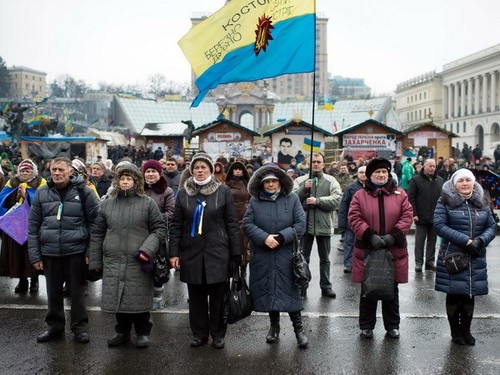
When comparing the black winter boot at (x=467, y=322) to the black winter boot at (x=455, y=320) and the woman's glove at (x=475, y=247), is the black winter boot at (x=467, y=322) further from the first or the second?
the woman's glove at (x=475, y=247)

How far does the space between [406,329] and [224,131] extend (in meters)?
19.1

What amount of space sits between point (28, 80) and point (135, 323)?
158 metres

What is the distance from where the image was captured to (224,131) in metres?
24.9

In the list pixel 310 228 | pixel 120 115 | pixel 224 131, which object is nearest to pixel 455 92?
pixel 120 115

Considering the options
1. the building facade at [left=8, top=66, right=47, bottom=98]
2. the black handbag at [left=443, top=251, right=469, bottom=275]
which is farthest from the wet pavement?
the building facade at [left=8, top=66, right=47, bottom=98]

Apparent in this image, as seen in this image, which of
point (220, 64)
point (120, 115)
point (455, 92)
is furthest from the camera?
point (455, 92)

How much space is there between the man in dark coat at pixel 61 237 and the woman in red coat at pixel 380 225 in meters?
2.65

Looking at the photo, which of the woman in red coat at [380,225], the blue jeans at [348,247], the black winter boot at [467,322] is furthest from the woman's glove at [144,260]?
the blue jeans at [348,247]

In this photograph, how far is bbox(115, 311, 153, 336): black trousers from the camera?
5.91m

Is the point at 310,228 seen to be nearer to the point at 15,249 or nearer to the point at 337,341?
the point at 337,341

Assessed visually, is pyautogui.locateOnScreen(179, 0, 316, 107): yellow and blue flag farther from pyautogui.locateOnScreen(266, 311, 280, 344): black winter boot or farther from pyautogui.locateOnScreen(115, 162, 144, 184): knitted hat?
pyautogui.locateOnScreen(266, 311, 280, 344): black winter boot

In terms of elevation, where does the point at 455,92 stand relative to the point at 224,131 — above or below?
above

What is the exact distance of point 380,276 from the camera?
19.1ft

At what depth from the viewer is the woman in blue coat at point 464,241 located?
586 cm
